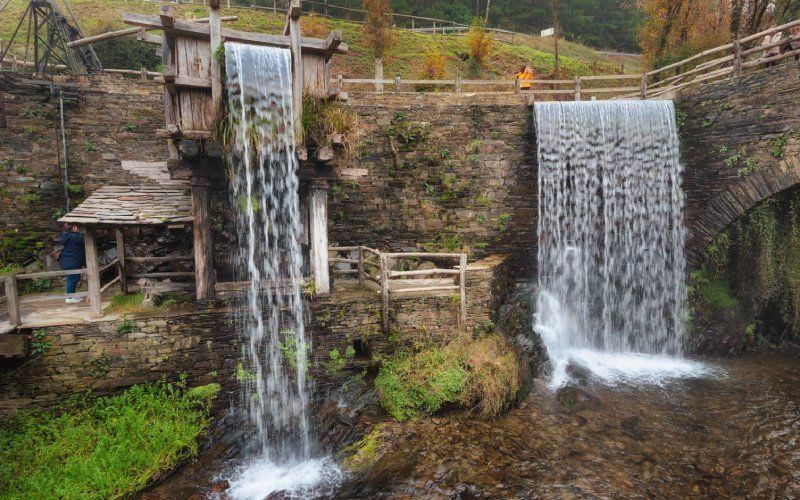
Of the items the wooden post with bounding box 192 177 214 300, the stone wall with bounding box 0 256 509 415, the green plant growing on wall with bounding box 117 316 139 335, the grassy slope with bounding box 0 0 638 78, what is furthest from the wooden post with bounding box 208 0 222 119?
the grassy slope with bounding box 0 0 638 78

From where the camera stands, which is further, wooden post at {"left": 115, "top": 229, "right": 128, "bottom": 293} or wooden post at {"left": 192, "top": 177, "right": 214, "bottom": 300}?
wooden post at {"left": 115, "top": 229, "right": 128, "bottom": 293}

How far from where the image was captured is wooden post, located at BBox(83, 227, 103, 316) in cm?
691

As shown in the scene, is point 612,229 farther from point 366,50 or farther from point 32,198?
point 366,50

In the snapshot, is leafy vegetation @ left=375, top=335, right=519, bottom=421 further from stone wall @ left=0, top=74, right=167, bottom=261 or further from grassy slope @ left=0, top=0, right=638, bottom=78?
grassy slope @ left=0, top=0, right=638, bottom=78

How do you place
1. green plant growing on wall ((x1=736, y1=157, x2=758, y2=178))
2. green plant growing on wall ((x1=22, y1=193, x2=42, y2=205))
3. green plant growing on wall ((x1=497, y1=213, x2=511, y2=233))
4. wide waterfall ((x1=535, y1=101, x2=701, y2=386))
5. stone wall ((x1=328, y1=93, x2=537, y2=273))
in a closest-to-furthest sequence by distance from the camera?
green plant growing on wall ((x1=736, y1=157, x2=758, y2=178))
green plant growing on wall ((x1=22, y1=193, x2=42, y2=205))
wide waterfall ((x1=535, y1=101, x2=701, y2=386))
stone wall ((x1=328, y1=93, x2=537, y2=273))
green plant growing on wall ((x1=497, y1=213, x2=511, y2=233))

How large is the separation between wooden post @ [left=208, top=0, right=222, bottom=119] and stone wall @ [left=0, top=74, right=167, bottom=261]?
5334 millimetres

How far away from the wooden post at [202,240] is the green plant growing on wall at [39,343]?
223 centimetres

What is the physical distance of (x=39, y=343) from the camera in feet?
21.1

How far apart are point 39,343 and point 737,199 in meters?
14.3

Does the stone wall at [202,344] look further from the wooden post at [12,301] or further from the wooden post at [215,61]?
the wooden post at [215,61]

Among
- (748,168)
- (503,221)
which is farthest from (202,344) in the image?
(748,168)

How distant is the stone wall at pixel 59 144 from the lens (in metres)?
10.1

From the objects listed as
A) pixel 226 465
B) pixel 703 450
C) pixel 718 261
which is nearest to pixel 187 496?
pixel 226 465

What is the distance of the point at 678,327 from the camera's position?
10844 mm
